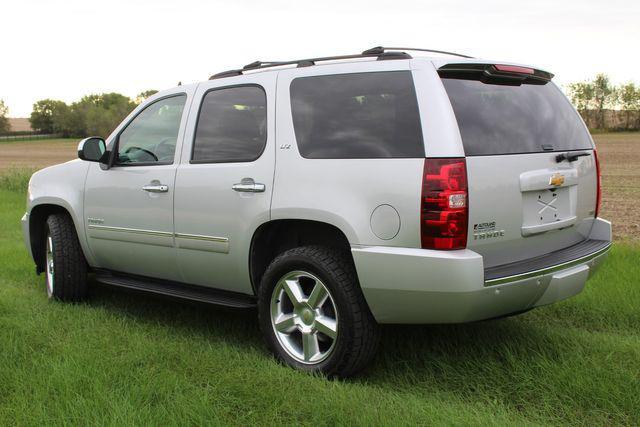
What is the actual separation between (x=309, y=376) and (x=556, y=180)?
1.80 meters

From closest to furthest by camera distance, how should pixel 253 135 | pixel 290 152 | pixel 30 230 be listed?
1. pixel 290 152
2. pixel 253 135
3. pixel 30 230

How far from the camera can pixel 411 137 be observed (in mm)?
3678

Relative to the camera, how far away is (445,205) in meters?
3.49

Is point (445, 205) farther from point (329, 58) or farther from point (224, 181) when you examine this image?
point (224, 181)

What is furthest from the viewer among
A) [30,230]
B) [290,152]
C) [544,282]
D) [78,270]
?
[30,230]

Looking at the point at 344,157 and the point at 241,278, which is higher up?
the point at 344,157

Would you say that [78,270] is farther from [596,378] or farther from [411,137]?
[596,378]

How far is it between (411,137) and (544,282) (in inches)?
44.1

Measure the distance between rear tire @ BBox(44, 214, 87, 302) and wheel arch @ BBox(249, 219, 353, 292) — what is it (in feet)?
6.85

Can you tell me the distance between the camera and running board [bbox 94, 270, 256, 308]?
15.1ft

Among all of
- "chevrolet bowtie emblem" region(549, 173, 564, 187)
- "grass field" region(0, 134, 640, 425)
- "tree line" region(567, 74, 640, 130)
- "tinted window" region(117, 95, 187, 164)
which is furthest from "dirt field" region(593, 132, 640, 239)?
"tree line" region(567, 74, 640, 130)

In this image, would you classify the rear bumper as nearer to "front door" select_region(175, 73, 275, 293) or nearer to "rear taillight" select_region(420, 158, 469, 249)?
"rear taillight" select_region(420, 158, 469, 249)

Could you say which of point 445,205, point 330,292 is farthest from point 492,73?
point 330,292

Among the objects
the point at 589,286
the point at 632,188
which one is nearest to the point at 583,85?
the point at 632,188
